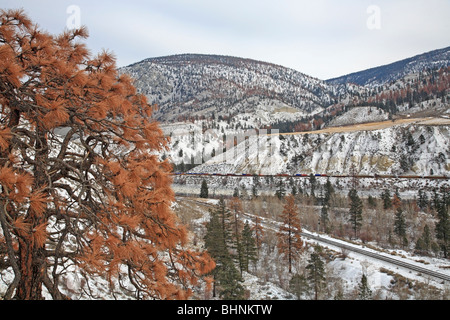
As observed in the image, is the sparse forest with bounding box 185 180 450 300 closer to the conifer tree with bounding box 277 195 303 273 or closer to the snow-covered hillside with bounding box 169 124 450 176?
the conifer tree with bounding box 277 195 303 273

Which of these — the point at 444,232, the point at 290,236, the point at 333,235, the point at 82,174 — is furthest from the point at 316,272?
the point at 82,174

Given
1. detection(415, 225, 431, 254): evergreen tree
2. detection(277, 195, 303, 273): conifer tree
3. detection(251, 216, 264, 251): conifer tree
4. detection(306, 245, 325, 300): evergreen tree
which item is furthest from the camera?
detection(251, 216, 264, 251): conifer tree

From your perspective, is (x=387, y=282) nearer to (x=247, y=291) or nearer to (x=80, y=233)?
(x=247, y=291)

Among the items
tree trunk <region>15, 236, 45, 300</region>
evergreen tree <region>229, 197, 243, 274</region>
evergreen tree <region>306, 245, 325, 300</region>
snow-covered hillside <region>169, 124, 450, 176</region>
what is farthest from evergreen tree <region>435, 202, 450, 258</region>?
tree trunk <region>15, 236, 45, 300</region>

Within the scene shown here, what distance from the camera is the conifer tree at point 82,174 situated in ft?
9.65

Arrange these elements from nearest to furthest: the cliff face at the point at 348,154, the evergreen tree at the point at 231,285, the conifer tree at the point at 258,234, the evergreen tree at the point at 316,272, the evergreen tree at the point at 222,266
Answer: the evergreen tree at the point at 231,285
the evergreen tree at the point at 222,266
the evergreen tree at the point at 316,272
the conifer tree at the point at 258,234
the cliff face at the point at 348,154

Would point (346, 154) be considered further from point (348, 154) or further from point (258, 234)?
point (258, 234)

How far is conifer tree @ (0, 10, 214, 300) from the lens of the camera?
294 centimetres

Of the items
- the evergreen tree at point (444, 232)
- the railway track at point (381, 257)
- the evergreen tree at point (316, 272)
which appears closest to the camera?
the evergreen tree at point (316, 272)

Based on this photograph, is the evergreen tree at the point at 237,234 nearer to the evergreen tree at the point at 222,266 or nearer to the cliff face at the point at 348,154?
the evergreen tree at the point at 222,266

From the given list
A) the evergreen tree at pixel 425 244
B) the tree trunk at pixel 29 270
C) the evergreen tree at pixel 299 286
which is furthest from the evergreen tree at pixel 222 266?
the evergreen tree at pixel 425 244

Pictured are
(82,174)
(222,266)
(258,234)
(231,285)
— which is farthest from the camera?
(258,234)

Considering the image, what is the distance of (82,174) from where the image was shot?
10.2ft
